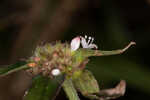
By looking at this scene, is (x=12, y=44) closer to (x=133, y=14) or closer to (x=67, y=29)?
(x=67, y=29)

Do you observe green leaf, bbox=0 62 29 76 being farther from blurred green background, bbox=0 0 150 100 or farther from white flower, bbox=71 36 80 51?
blurred green background, bbox=0 0 150 100

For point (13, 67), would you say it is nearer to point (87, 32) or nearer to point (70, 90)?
point (70, 90)

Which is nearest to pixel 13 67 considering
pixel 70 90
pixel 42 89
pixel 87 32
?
pixel 42 89

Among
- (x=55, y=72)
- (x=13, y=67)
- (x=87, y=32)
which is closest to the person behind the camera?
(x=55, y=72)

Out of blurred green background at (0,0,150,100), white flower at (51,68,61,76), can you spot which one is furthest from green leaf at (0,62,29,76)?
blurred green background at (0,0,150,100)

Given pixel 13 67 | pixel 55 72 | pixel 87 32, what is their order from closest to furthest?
1. pixel 55 72
2. pixel 13 67
3. pixel 87 32

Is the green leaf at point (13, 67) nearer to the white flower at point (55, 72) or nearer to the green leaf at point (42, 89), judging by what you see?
the green leaf at point (42, 89)
